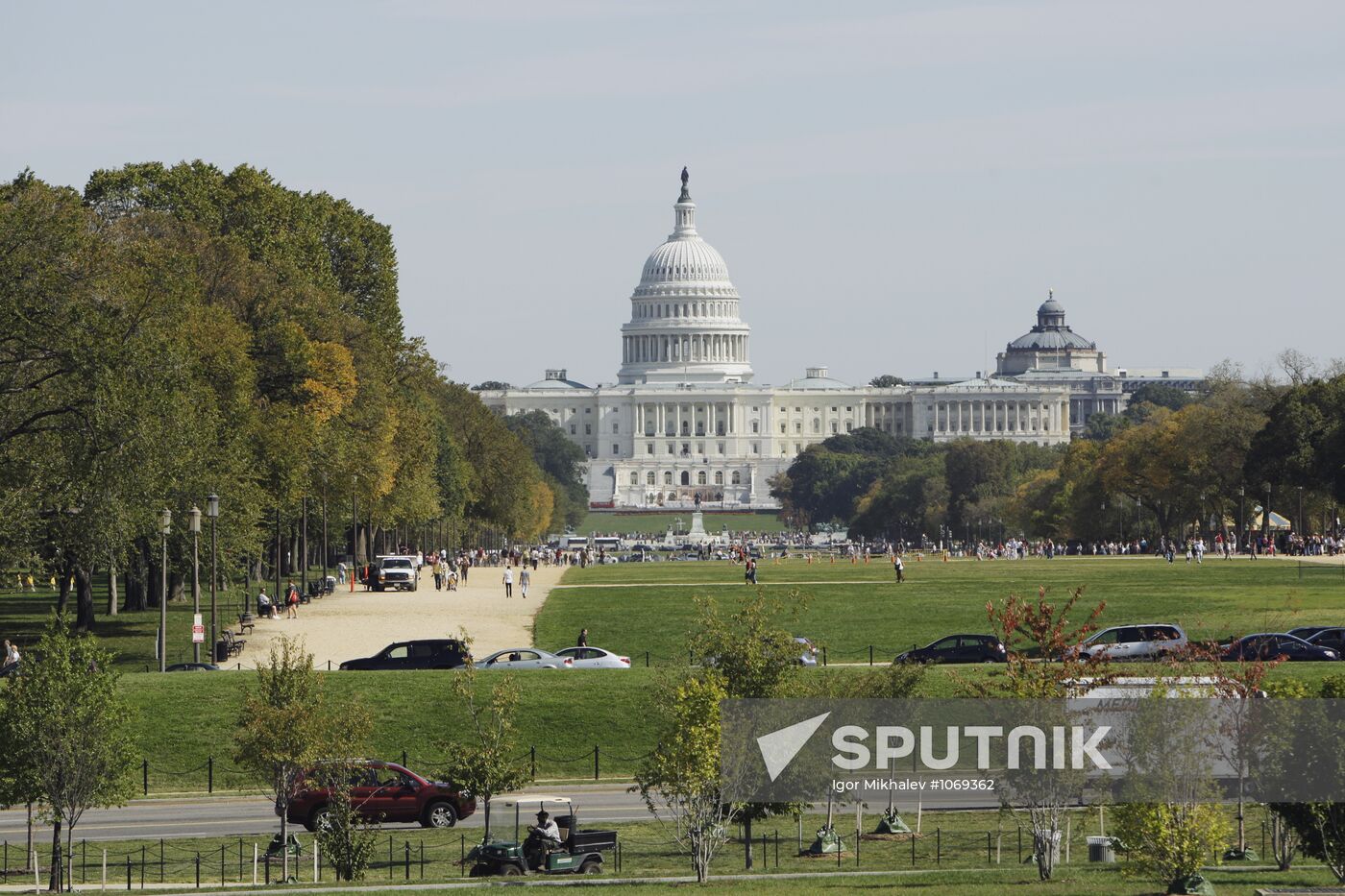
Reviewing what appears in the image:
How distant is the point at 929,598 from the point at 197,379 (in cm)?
2229

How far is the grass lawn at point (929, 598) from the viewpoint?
55.4 meters

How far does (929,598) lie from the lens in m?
68.8

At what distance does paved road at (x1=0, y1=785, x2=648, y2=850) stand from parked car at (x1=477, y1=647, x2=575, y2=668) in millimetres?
9924

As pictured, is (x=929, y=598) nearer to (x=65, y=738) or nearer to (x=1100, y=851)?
(x=1100, y=851)

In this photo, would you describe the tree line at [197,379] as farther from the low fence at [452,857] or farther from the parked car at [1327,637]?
the parked car at [1327,637]

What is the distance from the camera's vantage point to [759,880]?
88.8 feet

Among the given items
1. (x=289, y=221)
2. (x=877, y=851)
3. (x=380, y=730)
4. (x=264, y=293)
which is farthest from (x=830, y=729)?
(x=289, y=221)

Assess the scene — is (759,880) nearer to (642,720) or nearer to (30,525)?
(642,720)

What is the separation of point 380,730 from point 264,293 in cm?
3274

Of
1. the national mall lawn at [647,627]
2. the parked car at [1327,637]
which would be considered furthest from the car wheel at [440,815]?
the parked car at [1327,637]

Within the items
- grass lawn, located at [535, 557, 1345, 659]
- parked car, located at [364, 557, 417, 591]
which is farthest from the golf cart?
parked car, located at [364, 557, 417, 591]

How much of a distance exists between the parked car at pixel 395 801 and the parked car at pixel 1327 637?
20230 mm

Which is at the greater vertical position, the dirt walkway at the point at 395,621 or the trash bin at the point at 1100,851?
the dirt walkway at the point at 395,621

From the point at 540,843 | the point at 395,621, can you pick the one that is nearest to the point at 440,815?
the point at 540,843
